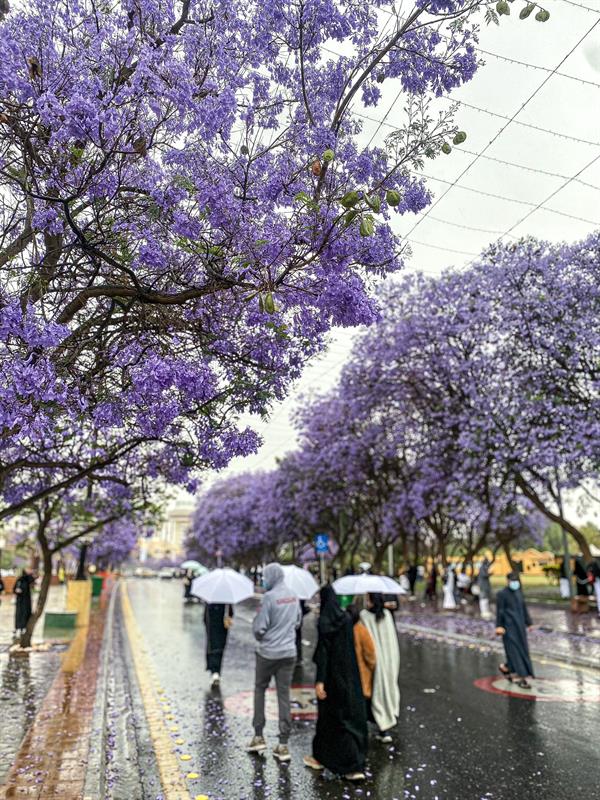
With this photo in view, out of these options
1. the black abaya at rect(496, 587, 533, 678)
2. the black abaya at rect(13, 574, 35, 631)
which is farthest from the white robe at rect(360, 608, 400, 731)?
the black abaya at rect(13, 574, 35, 631)

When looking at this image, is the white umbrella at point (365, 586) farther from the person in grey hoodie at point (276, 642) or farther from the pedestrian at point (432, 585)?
the pedestrian at point (432, 585)

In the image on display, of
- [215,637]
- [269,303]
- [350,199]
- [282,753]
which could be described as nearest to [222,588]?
[215,637]

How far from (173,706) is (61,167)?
7.65 m

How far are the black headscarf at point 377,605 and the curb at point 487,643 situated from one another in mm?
6658

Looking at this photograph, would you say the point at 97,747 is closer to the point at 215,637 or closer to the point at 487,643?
the point at 215,637

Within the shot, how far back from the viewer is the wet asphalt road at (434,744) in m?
6.05

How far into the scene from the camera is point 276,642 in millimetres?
7492

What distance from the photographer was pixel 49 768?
6102mm

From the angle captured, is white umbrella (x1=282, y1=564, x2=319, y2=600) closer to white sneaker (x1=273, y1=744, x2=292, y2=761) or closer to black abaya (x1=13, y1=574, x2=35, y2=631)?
white sneaker (x1=273, y1=744, x2=292, y2=761)

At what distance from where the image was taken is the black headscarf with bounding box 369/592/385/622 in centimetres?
827

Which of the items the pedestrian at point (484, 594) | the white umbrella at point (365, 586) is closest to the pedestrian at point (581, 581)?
the pedestrian at point (484, 594)

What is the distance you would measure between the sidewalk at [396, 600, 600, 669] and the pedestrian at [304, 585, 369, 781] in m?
8.11

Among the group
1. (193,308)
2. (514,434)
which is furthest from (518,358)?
(193,308)

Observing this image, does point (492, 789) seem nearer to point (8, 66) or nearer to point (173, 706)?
point (173, 706)
